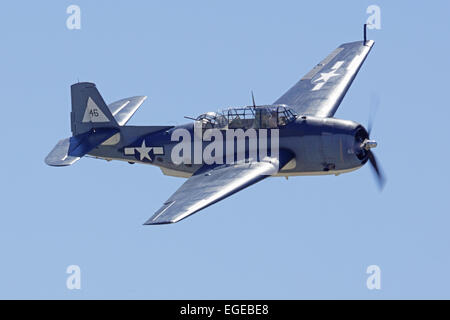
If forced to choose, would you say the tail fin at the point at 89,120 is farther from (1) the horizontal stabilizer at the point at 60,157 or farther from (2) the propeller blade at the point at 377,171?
(2) the propeller blade at the point at 377,171

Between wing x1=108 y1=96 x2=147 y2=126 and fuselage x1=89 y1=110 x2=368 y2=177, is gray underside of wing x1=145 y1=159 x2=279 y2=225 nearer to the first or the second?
fuselage x1=89 y1=110 x2=368 y2=177

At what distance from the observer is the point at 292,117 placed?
43.9 m

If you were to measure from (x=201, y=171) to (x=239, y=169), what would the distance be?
1760 mm

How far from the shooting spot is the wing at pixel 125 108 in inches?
1886

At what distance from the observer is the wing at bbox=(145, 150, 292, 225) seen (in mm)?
37688

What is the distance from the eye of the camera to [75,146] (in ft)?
151

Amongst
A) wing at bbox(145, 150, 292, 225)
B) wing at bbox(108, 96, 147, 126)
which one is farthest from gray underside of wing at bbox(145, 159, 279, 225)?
wing at bbox(108, 96, 147, 126)

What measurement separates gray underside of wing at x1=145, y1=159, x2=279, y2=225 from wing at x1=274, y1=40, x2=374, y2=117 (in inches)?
200

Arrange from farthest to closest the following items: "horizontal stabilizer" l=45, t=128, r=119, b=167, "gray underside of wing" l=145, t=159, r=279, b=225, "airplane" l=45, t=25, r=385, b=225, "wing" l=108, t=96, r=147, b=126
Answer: "wing" l=108, t=96, r=147, b=126 < "horizontal stabilizer" l=45, t=128, r=119, b=167 < "airplane" l=45, t=25, r=385, b=225 < "gray underside of wing" l=145, t=159, r=279, b=225

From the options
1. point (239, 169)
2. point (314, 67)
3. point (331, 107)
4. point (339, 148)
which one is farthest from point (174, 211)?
point (314, 67)

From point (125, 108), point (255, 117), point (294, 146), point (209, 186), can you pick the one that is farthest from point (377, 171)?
point (125, 108)

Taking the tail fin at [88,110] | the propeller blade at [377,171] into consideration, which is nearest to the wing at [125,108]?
the tail fin at [88,110]

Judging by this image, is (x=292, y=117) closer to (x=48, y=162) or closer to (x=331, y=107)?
(x=331, y=107)

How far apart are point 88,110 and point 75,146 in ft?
5.77
